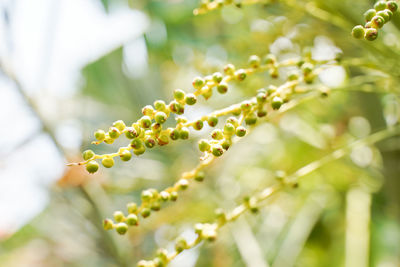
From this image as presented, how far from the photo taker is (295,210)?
2.15 m

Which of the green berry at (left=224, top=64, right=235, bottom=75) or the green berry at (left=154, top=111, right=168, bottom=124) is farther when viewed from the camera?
the green berry at (left=224, top=64, right=235, bottom=75)

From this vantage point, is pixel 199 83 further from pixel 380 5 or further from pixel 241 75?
pixel 380 5

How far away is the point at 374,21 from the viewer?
739 millimetres

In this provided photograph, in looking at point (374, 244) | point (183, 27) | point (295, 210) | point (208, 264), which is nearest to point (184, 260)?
point (208, 264)

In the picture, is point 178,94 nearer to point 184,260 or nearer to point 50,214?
point 184,260

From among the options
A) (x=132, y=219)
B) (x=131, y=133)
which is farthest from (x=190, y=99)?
(x=132, y=219)

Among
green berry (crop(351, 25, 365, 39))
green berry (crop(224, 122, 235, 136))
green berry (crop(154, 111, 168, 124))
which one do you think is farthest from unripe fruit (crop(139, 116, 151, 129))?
green berry (crop(351, 25, 365, 39))

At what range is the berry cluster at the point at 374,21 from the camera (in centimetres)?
73

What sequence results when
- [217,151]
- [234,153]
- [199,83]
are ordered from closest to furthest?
[217,151] < [199,83] < [234,153]

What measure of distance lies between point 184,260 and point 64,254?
133cm

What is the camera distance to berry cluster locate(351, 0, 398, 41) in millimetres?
726

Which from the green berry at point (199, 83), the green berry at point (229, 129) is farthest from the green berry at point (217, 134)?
the green berry at point (199, 83)

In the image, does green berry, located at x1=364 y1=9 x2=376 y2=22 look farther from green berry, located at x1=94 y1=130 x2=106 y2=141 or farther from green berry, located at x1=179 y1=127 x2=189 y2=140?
green berry, located at x1=94 y1=130 x2=106 y2=141

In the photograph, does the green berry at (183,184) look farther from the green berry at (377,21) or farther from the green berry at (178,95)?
the green berry at (377,21)
